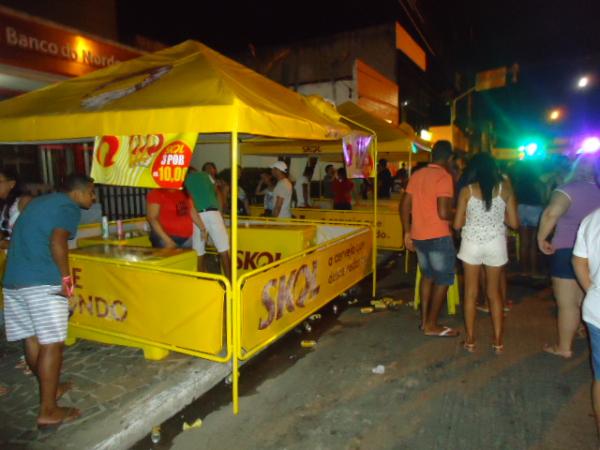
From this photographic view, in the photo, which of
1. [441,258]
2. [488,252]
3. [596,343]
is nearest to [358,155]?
[441,258]

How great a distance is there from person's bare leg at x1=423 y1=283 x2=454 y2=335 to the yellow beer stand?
1.47 metres

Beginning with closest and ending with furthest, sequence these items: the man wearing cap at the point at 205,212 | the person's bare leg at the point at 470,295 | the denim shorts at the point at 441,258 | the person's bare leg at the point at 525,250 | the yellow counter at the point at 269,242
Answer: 1. the person's bare leg at the point at 470,295
2. the denim shorts at the point at 441,258
3. the man wearing cap at the point at 205,212
4. the yellow counter at the point at 269,242
5. the person's bare leg at the point at 525,250

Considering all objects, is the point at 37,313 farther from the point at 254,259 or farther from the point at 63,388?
the point at 254,259

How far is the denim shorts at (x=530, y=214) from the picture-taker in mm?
7846

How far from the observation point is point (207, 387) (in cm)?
428

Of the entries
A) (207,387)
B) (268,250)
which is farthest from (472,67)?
(207,387)

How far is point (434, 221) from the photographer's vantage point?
5.04m

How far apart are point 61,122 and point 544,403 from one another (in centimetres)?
508

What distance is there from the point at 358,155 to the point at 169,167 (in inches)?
145

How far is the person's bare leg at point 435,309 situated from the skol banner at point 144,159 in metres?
3.23

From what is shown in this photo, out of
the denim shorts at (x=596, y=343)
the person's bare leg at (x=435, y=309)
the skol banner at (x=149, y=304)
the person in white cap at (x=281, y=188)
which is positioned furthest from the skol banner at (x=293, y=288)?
the denim shorts at (x=596, y=343)

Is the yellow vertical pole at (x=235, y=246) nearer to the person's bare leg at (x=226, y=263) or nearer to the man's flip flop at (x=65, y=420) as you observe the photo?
the man's flip flop at (x=65, y=420)

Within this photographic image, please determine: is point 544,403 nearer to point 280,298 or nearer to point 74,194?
point 280,298

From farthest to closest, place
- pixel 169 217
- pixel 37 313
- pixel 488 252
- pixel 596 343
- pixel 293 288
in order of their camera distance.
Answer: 1. pixel 169 217
2. pixel 293 288
3. pixel 488 252
4. pixel 37 313
5. pixel 596 343
